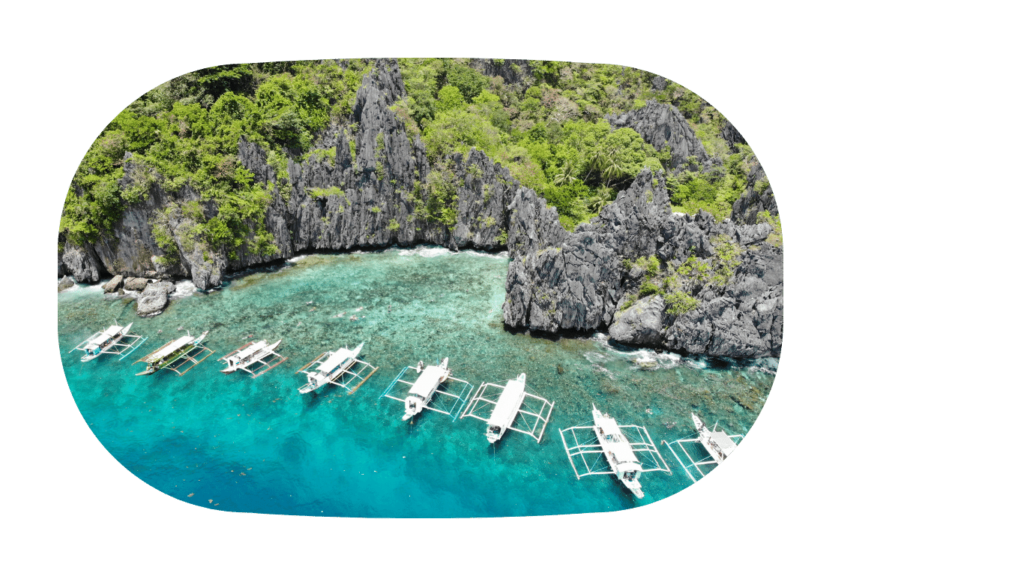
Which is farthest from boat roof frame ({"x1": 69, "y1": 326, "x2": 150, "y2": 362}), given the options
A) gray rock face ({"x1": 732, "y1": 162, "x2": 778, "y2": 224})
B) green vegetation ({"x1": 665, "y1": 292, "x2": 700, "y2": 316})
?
gray rock face ({"x1": 732, "y1": 162, "x2": 778, "y2": 224})

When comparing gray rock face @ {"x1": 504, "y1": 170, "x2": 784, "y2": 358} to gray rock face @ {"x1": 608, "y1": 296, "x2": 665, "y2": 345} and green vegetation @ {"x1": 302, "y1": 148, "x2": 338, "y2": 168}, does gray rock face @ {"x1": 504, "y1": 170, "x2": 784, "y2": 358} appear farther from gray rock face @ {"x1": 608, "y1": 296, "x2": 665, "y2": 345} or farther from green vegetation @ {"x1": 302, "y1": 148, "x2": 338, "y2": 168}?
green vegetation @ {"x1": 302, "y1": 148, "x2": 338, "y2": 168}

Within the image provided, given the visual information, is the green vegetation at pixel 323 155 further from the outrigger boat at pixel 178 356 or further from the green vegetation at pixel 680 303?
the green vegetation at pixel 680 303

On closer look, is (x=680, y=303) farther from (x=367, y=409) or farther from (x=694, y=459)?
(x=367, y=409)

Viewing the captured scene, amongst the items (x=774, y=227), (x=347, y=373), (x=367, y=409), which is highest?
(x=774, y=227)

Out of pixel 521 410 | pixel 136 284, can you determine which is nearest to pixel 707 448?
pixel 521 410

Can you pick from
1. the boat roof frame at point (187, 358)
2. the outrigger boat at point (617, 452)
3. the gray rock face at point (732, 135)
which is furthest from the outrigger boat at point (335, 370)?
the gray rock face at point (732, 135)

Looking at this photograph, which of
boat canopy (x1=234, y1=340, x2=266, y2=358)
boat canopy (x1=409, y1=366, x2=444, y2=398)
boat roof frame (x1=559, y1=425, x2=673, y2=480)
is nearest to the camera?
boat roof frame (x1=559, y1=425, x2=673, y2=480)

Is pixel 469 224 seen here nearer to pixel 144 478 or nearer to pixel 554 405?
pixel 554 405
